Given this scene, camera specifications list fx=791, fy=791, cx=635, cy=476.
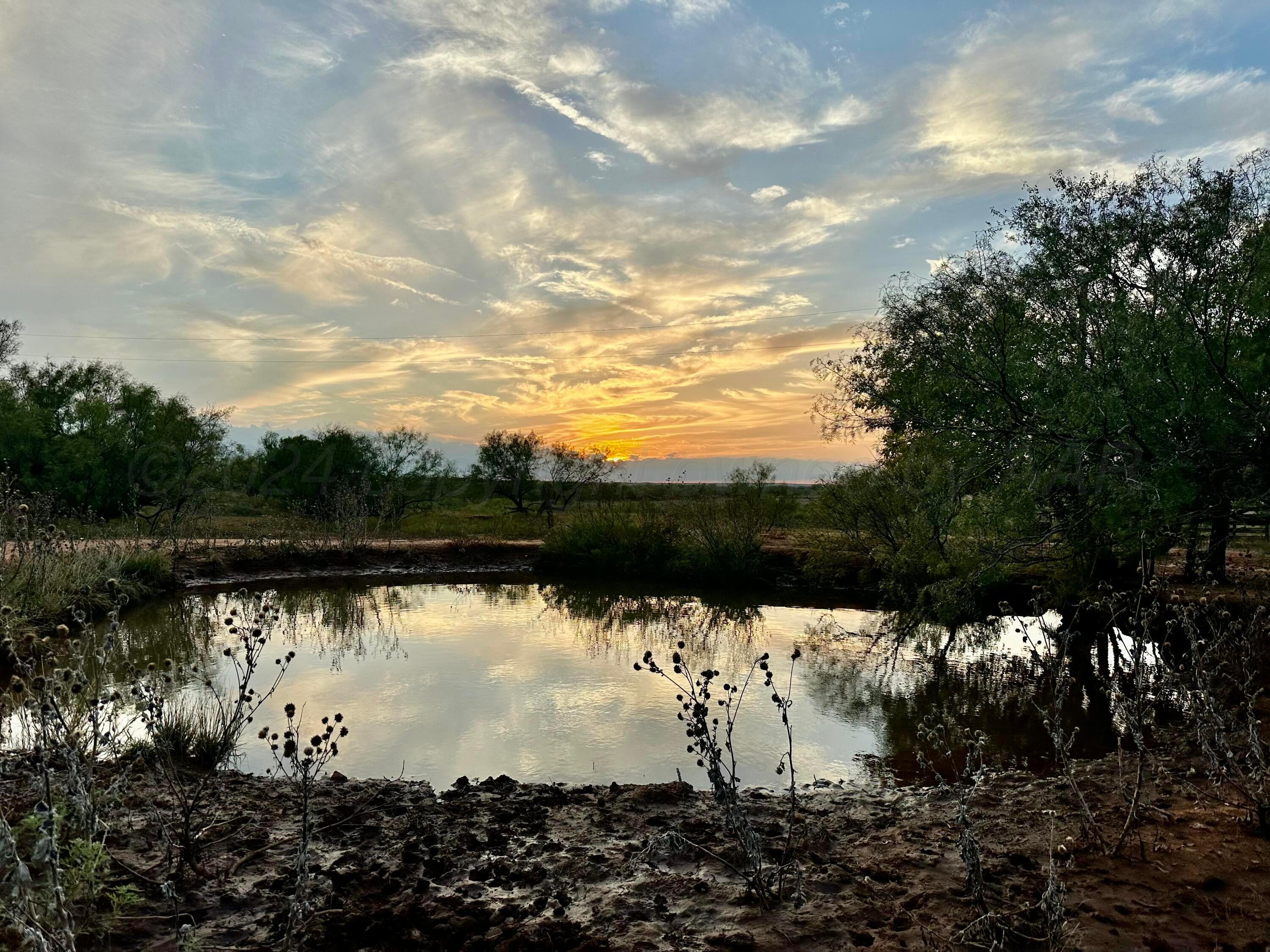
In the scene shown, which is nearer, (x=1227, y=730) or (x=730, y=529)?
(x=1227, y=730)

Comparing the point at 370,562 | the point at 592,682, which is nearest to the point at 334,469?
the point at 370,562

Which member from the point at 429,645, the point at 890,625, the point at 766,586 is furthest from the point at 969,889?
the point at 766,586

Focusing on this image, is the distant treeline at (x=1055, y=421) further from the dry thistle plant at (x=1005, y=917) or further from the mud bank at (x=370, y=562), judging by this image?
the dry thistle plant at (x=1005, y=917)

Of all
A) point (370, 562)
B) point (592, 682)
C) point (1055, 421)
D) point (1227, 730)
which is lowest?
point (592, 682)

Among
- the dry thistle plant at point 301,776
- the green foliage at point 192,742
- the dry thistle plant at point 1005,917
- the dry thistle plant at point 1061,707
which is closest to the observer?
the dry thistle plant at point 301,776

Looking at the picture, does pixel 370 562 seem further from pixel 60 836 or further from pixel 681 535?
pixel 60 836

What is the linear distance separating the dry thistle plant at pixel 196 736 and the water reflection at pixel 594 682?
424 millimetres

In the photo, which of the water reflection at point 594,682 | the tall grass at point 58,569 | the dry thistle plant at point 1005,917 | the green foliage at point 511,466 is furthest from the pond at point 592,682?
the green foliage at point 511,466

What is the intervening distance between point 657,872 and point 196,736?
4.08m

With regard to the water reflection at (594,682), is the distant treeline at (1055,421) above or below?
above

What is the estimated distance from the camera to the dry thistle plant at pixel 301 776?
2.77 m

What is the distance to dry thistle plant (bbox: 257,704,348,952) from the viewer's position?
2.77 m

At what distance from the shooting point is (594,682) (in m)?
9.17

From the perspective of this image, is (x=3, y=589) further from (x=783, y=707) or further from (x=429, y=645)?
(x=783, y=707)
